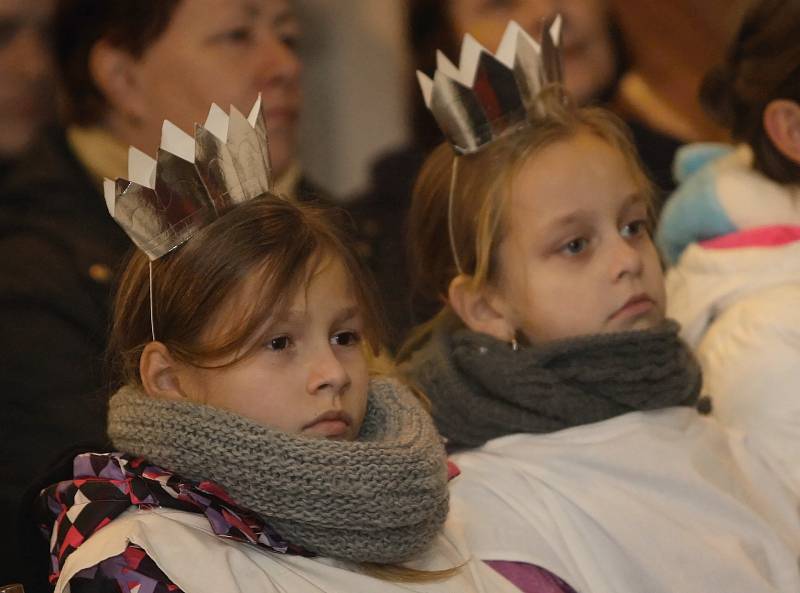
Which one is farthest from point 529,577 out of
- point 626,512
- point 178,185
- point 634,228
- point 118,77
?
point 118,77

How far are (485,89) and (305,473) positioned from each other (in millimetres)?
656

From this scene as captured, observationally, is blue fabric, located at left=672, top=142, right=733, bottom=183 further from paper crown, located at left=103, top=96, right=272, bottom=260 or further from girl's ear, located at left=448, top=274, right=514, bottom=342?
paper crown, located at left=103, top=96, right=272, bottom=260

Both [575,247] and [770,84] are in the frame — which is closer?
[575,247]

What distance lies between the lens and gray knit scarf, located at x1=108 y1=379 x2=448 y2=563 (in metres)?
1.33

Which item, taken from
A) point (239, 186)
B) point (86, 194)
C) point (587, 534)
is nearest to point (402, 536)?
point (587, 534)

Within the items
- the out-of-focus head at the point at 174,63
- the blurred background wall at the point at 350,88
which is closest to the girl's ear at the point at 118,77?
the out-of-focus head at the point at 174,63

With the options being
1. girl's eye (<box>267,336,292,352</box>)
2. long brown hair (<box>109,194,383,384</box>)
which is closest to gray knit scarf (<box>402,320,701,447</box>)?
long brown hair (<box>109,194,383,384</box>)

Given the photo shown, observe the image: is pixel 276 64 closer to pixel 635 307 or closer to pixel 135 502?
pixel 635 307

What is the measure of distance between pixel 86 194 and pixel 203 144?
32.0 inches

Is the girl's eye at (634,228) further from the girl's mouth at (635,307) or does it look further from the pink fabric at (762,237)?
the pink fabric at (762,237)

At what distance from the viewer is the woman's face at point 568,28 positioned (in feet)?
8.61

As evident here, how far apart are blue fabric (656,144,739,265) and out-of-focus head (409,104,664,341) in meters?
0.29

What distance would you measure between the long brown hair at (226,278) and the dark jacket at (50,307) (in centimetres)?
24

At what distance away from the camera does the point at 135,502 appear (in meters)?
1.36
